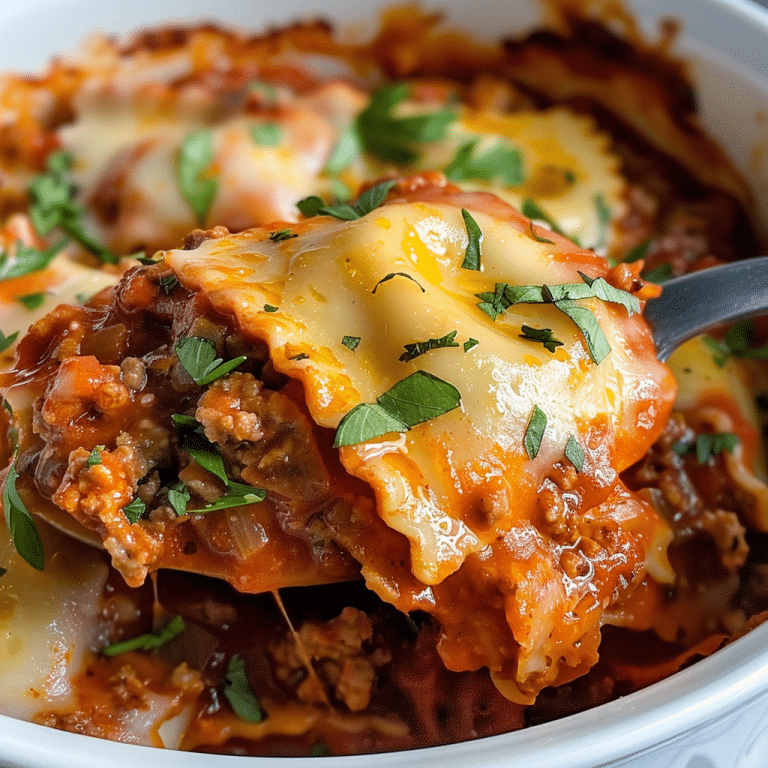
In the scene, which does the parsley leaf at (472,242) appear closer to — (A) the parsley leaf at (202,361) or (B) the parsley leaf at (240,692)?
(A) the parsley leaf at (202,361)

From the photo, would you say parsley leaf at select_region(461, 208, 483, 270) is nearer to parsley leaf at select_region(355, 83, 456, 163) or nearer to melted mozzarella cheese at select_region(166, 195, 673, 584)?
melted mozzarella cheese at select_region(166, 195, 673, 584)

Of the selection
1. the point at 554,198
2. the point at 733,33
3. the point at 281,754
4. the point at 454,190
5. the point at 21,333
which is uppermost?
the point at 733,33

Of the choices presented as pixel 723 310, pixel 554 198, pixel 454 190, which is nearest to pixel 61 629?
pixel 454 190

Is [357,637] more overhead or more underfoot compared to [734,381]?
more underfoot

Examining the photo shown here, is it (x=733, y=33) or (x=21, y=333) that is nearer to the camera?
(x=21, y=333)

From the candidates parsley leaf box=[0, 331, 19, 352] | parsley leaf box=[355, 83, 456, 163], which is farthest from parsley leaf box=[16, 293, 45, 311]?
parsley leaf box=[355, 83, 456, 163]

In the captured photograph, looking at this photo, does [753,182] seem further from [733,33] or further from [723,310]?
[723,310]
